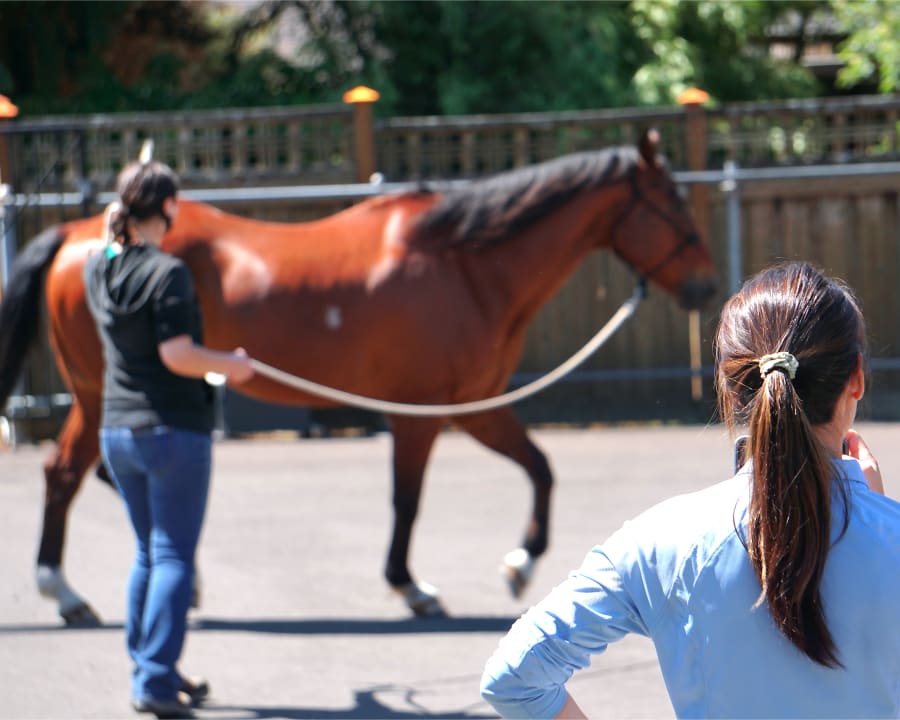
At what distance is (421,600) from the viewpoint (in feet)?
17.4

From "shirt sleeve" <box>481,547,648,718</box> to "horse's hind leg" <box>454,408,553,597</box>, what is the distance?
3.68 metres

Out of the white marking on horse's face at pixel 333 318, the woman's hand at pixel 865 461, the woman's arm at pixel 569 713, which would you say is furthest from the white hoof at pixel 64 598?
the woman's hand at pixel 865 461

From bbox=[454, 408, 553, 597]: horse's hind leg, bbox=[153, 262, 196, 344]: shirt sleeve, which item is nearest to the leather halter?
bbox=[454, 408, 553, 597]: horse's hind leg

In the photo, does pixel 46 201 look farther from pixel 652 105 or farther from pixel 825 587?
pixel 825 587

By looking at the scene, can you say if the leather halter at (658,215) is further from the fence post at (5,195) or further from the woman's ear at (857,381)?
the fence post at (5,195)

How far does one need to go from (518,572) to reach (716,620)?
3761 mm

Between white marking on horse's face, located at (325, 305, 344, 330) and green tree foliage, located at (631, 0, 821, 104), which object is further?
green tree foliage, located at (631, 0, 821, 104)

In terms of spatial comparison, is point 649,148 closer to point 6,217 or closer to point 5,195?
point 6,217

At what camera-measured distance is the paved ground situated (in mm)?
4391

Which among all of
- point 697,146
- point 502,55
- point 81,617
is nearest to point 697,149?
point 697,146

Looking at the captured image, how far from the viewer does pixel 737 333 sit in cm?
172

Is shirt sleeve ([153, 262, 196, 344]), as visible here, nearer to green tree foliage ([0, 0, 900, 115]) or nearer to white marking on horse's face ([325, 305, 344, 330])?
white marking on horse's face ([325, 305, 344, 330])

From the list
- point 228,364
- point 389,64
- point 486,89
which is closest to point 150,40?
point 389,64

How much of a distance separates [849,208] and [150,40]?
8436 millimetres
